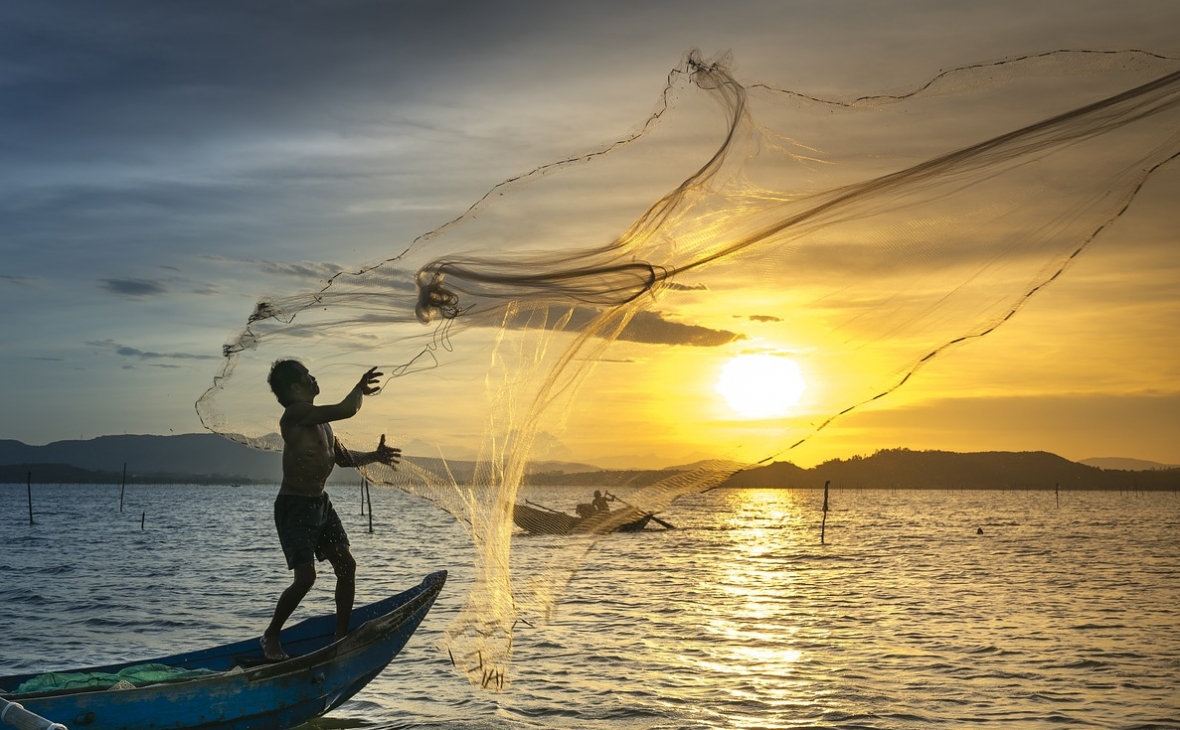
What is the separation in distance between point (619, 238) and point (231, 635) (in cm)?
1465

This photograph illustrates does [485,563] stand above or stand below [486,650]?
above

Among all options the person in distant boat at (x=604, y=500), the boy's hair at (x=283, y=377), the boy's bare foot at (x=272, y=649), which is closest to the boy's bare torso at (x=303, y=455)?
the boy's hair at (x=283, y=377)

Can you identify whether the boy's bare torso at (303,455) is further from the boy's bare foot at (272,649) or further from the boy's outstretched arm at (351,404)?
the boy's bare foot at (272,649)

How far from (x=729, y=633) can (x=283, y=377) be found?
522 inches

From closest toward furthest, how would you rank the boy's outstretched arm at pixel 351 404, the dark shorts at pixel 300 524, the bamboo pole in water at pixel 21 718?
the bamboo pole in water at pixel 21 718, the boy's outstretched arm at pixel 351 404, the dark shorts at pixel 300 524

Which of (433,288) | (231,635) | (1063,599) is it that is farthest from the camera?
(1063,599)

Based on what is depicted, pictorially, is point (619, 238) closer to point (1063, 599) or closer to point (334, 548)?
point (334, 548)

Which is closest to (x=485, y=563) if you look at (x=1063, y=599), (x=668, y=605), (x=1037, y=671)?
(x=1037, y=671)

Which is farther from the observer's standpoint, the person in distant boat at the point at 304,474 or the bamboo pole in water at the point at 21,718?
the person in distant boat at the point at 304,474

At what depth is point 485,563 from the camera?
9.04 meters

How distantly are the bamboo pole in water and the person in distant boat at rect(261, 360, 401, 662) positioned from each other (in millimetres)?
2102

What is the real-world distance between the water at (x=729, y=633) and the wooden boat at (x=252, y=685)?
204 centimetres

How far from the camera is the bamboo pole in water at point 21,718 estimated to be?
260 inches

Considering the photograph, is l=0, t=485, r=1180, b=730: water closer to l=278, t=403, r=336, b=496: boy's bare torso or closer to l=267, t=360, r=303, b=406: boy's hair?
l=278, t=403, r=336, b=496: boy's bare torso
